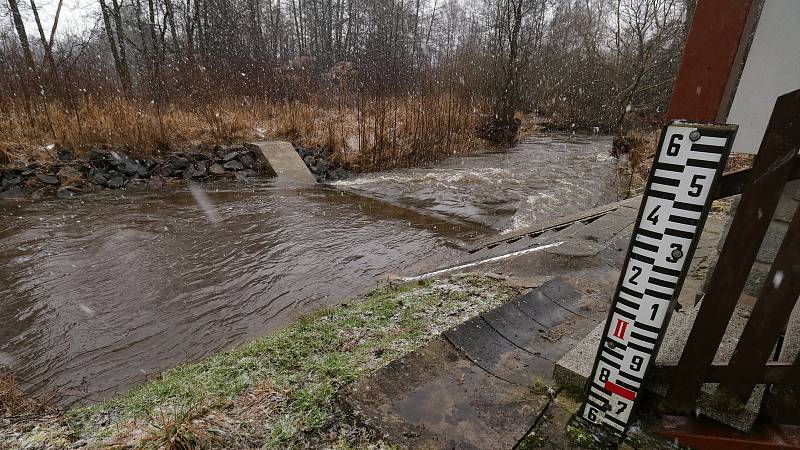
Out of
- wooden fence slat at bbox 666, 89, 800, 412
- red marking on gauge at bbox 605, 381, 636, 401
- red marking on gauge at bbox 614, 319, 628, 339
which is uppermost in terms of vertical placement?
wooden fence slat at bbox 666, 89, 800, 412

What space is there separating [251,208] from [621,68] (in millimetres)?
20220

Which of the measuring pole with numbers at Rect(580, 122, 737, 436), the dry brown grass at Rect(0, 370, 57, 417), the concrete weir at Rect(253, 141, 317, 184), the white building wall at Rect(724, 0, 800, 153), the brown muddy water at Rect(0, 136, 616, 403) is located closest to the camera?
the measuring pole with numbers at Rect(580, 122, 737, 436)

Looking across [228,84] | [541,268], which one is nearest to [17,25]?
[228,84]

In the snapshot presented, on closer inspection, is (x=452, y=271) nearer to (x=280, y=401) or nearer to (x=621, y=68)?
(x=280, y=401)

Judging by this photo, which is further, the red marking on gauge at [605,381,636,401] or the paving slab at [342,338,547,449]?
the paving slab at [342,338,547,449]

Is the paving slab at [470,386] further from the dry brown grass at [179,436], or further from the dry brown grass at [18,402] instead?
the dry brown grass at [18,402]

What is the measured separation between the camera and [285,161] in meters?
10.8

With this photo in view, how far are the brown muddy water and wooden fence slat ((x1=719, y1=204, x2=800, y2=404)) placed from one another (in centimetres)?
374

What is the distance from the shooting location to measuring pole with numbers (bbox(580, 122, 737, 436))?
4.51 feet

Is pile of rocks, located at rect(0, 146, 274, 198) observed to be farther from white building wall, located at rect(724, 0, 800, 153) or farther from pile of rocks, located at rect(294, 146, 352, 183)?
white building wall, located at rect(724, 0, 800, 153)

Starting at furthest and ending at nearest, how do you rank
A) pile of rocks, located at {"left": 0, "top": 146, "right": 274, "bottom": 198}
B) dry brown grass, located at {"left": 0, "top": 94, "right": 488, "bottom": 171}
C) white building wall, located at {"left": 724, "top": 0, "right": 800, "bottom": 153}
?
dry brown grass, located at {"left": 0, "top": 94, "right": 488, "bottom": 171}, pile of rocks, located at {"left": 0, "top": 146, "right": 274, "bottom": 198}, white building wall, located at {"left": 724, "top": 0, "right": 800, "bottom": 153}

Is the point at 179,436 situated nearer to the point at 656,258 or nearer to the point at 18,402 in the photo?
the point at 18,402

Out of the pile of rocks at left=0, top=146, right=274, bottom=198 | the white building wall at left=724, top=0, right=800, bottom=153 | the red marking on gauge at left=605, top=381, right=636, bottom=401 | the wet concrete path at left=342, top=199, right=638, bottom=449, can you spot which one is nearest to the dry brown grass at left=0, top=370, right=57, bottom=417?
the wet concrete path at left=342, top=199, right=638, bottom=449

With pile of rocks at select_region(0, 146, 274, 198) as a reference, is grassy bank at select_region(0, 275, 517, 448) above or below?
above
